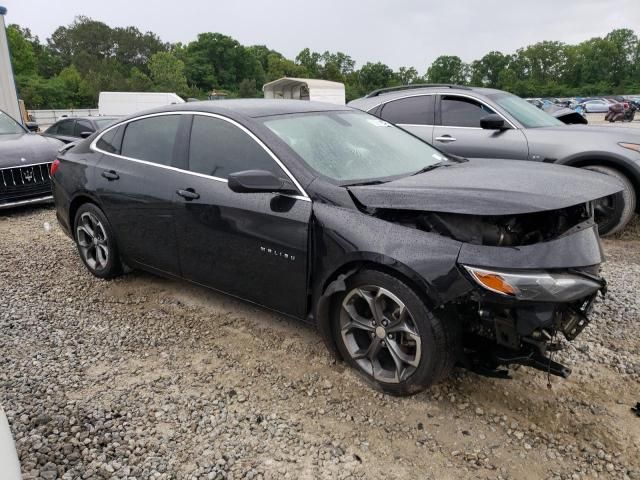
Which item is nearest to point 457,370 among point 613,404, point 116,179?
point 613,404

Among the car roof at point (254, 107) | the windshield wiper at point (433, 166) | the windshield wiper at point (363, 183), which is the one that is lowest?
the windshield wiper at point (363, 183)

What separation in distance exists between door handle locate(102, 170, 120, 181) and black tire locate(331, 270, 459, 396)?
225 cm

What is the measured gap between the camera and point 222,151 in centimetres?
326

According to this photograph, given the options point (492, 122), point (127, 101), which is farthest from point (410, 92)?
point (127, 101)

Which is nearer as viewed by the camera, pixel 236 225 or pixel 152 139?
pixel 236 225

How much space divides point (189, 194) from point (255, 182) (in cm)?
83

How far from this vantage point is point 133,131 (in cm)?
397

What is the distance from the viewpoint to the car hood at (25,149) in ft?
22.0

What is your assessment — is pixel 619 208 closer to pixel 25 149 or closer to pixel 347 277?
pixel 347 277

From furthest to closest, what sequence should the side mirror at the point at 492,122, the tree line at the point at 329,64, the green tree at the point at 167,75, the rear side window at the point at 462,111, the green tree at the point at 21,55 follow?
the tree line at the point at 329,64 < the green tree at the point at 167,75 < the green tree at the point at 21,55 < the rear side window at the point at 462,111 < the side mirror at the point at 492,122

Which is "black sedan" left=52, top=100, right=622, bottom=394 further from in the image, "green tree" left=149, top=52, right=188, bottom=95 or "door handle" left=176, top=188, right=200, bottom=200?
"green tree" left=149, top=52, right=188, bottom=95

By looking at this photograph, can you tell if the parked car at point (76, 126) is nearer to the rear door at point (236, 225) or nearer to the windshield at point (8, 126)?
the windshield at point (8, 126)

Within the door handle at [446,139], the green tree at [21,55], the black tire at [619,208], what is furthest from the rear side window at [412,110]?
the green tree at [21,55]

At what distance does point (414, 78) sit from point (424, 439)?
10448cm
